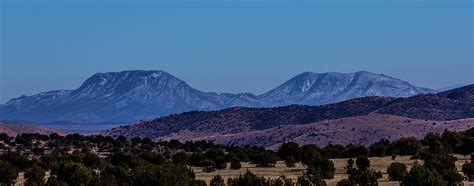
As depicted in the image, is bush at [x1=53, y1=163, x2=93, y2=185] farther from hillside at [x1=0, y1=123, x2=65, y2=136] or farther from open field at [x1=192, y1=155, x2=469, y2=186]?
hillside at [x1=0, y1=123, x2=65, y2=136]

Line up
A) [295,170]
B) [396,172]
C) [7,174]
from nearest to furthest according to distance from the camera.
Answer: [396,172]
[7,174]
[295,170]

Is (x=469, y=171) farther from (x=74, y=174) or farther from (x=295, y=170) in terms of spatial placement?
(x=74, y=174)

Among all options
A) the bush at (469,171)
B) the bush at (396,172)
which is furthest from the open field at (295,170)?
the bush at (469,171)

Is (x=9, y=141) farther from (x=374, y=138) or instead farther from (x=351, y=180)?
(x=374, y=138)

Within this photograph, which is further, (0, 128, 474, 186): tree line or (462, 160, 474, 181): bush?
(462, 160, 474, 181): bush

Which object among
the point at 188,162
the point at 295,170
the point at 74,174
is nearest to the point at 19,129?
the point at 188,162

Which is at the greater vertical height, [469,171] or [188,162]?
[188,162]

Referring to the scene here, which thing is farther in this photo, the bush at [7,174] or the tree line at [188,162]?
the bush at [7,174]

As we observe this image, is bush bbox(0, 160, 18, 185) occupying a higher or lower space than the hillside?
lower

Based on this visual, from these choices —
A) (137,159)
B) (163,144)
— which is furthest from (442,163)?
(163,144)

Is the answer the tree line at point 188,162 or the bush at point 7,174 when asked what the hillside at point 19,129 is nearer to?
the tree line at point 188,162

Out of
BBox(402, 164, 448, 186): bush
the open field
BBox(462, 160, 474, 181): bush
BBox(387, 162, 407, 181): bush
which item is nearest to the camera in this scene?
BBox(402, 164, 448, 186): bush

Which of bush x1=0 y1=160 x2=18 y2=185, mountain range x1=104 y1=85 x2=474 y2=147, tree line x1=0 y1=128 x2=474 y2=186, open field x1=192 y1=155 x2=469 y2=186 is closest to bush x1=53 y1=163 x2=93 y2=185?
tree line x1=0 y1=128 x2=474 y2=186

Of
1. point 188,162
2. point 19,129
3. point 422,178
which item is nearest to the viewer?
point 422,178
